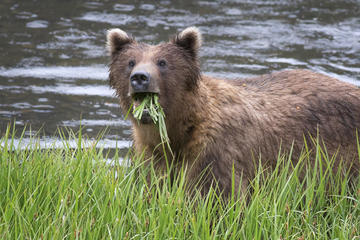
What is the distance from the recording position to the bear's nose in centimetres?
528

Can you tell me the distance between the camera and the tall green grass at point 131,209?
4629 millimetres

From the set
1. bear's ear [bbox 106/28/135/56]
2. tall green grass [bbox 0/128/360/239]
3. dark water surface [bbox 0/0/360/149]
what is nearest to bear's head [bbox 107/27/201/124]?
bear's ear [bbox 106/28/135/56]

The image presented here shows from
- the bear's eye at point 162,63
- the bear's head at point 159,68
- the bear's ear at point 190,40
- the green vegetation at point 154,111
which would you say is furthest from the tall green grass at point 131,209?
the bear's ear at point 190,40

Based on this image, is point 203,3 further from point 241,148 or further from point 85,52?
point 241,148

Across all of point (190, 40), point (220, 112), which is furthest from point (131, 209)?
point (190, 40)

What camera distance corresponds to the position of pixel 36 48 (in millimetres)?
11039

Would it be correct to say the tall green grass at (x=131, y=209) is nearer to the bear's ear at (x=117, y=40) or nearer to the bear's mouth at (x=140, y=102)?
the bear's mouth at (x=140, y=102)

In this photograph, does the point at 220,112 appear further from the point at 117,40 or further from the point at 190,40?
the point at 117,40

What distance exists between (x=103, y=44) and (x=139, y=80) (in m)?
6.09

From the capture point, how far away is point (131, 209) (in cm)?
500

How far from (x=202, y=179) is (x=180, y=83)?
798mm

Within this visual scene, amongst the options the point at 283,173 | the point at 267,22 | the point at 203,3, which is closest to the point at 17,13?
the point at 203,3

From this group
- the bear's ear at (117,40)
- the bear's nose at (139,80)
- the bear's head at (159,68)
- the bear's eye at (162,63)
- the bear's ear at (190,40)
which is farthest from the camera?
the bear's ear at (117,40)

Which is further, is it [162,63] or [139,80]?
[162,63]
